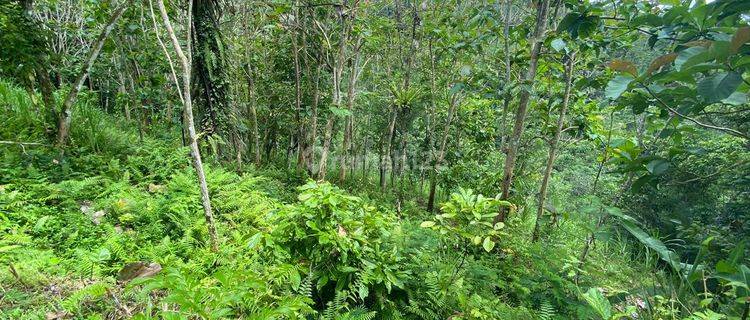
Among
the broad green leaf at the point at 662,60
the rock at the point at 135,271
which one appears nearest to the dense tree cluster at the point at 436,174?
the broad green leaf at the point at 662,60

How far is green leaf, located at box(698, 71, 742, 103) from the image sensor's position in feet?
4.30

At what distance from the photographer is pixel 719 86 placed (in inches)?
52.5

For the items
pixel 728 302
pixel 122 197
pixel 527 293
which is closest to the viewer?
pixel 728 302

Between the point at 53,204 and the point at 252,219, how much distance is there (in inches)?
77.3

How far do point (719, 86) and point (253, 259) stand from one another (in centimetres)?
319

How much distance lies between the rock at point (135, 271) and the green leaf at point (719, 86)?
130 inches

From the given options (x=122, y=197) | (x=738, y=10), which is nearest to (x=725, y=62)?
(x=738, y=10)

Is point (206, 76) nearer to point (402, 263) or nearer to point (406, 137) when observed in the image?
point (402, 263)

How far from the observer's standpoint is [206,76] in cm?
562

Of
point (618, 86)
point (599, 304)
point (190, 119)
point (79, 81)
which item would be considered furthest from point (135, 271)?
point (618, 86)

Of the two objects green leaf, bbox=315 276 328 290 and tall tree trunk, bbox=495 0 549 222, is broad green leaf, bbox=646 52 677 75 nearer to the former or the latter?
tall tree trunk, bbox=495 0 549 222

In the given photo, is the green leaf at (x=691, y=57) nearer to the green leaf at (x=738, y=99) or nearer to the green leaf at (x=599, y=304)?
the green leaf at (x=738, y=99)

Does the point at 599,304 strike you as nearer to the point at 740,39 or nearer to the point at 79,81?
the point at 740,39

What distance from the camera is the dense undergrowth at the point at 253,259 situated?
2.32m
